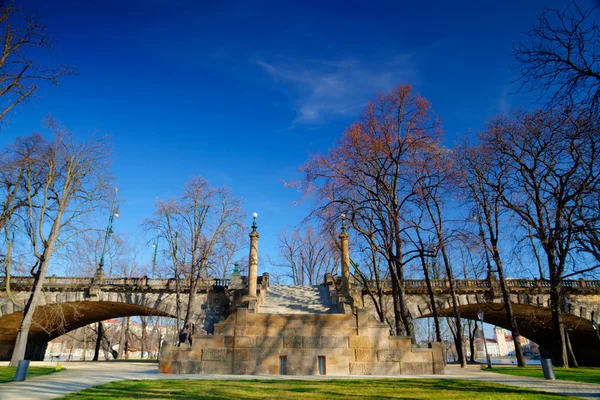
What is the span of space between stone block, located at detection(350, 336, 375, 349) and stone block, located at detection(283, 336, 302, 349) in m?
2.16

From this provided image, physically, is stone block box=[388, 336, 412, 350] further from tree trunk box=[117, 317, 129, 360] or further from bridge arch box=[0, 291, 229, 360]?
tree trunk box=[117, 317, 129, 360]

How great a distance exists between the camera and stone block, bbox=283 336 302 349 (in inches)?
598

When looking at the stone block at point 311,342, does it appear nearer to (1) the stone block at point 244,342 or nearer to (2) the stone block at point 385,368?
(1) the stone block at point 244,342

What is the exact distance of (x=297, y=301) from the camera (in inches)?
869

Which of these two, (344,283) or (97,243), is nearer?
(344,283)

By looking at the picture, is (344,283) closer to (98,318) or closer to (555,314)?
(555,314)

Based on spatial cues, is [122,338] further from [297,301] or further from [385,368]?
[385,368]

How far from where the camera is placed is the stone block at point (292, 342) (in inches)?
598

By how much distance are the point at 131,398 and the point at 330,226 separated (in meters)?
14.0

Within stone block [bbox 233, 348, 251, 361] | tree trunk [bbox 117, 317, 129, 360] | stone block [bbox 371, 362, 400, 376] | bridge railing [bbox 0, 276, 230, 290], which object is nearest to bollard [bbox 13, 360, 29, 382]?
stone block [bbox 233, 348, 251, 361]

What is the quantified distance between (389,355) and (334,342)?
229 centimetres

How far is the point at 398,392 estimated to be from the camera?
8469 mm

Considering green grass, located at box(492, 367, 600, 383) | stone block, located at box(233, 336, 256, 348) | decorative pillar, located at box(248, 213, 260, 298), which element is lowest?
green grass, located at box(492, 367, 600, 383)

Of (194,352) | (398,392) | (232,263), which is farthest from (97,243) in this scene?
(398,392)
